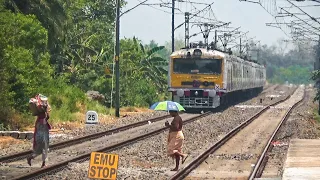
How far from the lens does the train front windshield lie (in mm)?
36875

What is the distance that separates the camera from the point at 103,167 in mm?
11656

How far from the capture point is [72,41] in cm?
4638

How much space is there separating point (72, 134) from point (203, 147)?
575cm

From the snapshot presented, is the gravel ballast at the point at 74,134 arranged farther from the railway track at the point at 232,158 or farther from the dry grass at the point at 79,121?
the railway track at the point at 232,158

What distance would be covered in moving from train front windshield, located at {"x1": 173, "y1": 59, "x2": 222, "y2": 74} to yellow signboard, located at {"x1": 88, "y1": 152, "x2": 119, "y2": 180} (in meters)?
25.4

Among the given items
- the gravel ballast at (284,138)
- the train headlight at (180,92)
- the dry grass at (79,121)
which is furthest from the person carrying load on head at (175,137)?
the train headlight at (180,92)

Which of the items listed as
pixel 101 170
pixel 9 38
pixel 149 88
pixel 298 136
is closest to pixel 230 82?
pixel 149 88

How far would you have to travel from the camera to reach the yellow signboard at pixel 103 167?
38.1 feet

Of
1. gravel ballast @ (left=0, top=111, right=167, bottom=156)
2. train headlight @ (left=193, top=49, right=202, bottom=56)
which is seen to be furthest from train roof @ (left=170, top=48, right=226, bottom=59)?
gravel ballast @ (left=0, top=111, right=167, bottom=156)

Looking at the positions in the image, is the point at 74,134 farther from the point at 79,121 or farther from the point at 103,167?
the point at 103,167

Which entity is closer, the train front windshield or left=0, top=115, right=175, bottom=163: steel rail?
left=0, top=115, right=175, bottom=163: steel rail

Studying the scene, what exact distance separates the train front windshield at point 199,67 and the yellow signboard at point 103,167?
25388mm

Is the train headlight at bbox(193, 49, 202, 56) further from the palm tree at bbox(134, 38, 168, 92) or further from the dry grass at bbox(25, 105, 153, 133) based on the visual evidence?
the palm tree at bbox(134, 38, 168, 92)

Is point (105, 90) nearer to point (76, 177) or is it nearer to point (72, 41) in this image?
point (72, 41)
